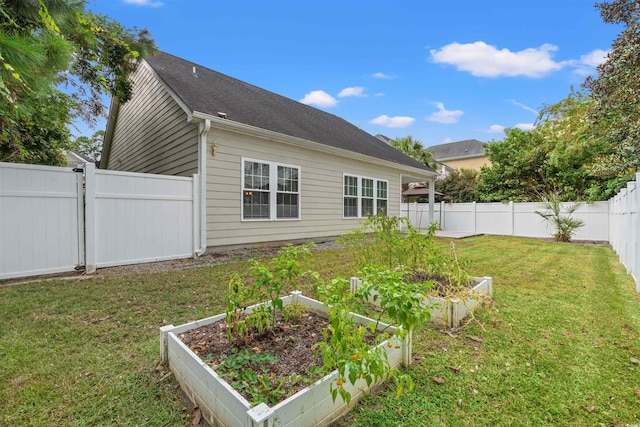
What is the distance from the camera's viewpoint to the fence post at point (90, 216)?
4504 millimetres

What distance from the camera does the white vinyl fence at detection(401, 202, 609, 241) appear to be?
32.6 ft

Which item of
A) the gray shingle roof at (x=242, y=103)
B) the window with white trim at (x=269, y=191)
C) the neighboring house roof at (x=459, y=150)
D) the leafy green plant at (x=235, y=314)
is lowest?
the leafy green plant at (x=235, y=314)

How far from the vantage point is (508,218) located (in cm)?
1194

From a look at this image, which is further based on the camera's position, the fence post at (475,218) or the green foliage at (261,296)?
the fence post at (475,218)

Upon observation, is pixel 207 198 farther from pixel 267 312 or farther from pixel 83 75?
Answer: pixel 267 312

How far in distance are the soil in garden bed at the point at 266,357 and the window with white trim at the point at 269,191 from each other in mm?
4718

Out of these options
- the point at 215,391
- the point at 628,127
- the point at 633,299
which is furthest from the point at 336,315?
the point at 628,127

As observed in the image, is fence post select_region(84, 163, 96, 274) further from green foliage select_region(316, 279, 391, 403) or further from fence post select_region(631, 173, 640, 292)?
fence post select_region(631, 173, 640, 292)

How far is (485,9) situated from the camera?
8727 mm

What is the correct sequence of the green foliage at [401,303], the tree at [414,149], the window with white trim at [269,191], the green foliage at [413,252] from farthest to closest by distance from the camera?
the tree at [414,149], the window with white trim at [269,191], the green foliage at [413,252], the green foliage at [401,303]

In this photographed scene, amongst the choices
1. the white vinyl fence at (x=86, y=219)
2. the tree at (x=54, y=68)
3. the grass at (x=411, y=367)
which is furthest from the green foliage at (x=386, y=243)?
the white vinyl fence at (x=86, y=219)

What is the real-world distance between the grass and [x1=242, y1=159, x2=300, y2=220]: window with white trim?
10.1ft

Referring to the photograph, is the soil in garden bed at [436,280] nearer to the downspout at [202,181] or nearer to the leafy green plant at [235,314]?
the leafy green plant at [235,314]

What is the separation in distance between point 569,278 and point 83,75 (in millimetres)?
10159
